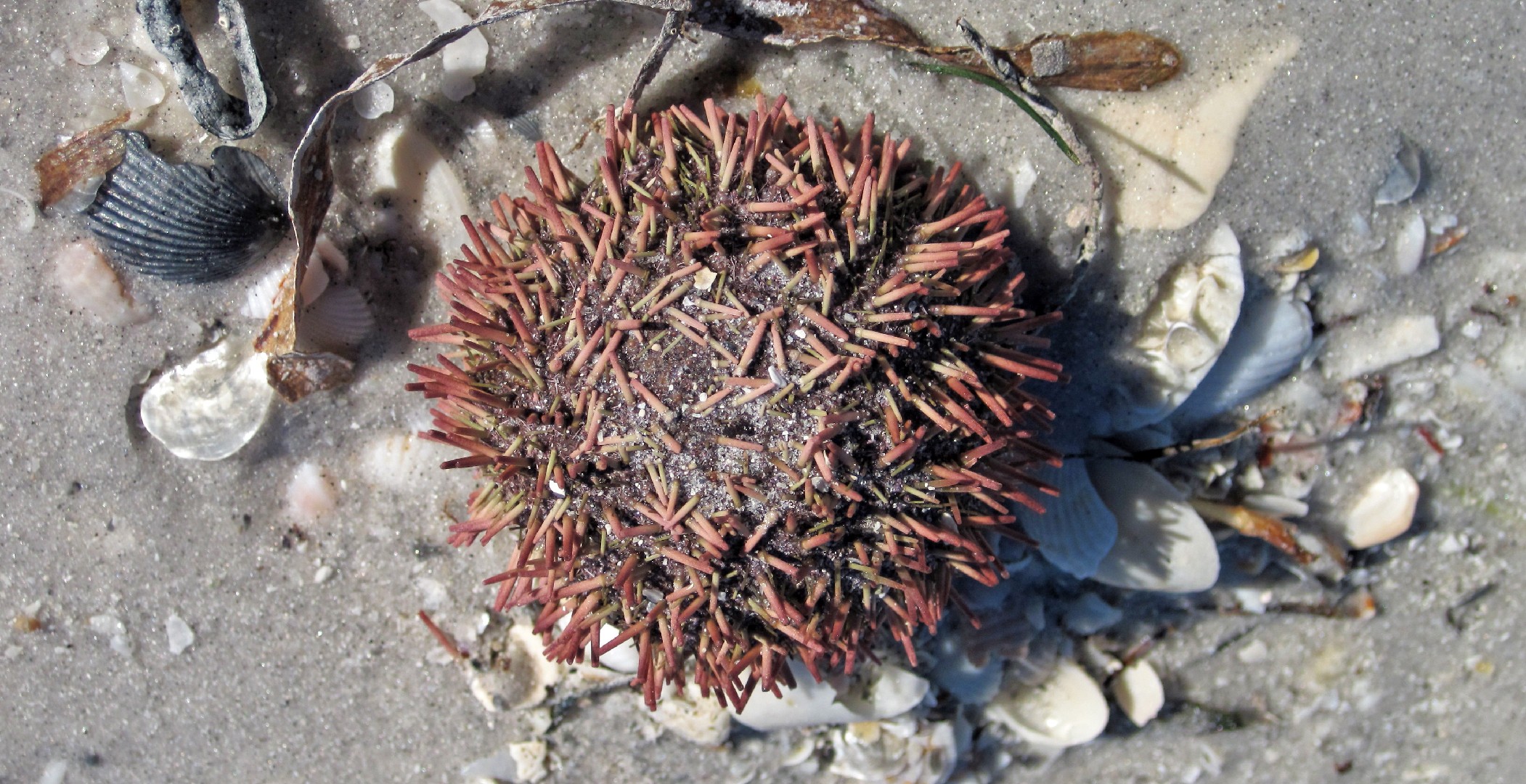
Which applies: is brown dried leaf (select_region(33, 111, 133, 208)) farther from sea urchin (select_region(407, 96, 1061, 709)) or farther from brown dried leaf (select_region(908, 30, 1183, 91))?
brown dried leaf (select_region(908, 30, 1183, 91))

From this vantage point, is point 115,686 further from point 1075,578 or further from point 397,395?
point 1075,578

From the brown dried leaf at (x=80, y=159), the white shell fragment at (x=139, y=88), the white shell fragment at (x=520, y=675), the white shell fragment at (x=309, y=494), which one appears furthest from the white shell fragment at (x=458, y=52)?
the white shell fragment at (x=520, y=675)

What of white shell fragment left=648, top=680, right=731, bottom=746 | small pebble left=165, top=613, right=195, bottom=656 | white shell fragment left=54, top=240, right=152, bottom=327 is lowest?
white shell fragment left=648, top=680, right=731, bottom=746

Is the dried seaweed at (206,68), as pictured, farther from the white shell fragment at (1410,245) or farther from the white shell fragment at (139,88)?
the white shell fragment at (1410,245)

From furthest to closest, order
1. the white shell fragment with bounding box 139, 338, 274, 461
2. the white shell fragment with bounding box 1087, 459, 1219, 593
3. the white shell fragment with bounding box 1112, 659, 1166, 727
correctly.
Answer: the white shell fragment with bounding box 1112, 659, 1166, 727
the white shell fragment with bounding box 1087, 459, 1219, 593
the white shell fragment with bounding box 139, 338, 274, 461

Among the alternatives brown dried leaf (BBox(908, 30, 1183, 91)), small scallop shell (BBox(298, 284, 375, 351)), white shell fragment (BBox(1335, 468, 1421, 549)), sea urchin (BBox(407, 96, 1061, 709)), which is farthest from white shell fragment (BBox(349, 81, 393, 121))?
white shell fragment (BBox(1335, 468, 1421, 549))

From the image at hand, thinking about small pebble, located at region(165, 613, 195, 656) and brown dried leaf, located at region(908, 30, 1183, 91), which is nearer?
brown dried leaf, located at region(908, 30, 1183, 91)

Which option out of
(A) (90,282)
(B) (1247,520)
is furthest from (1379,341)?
(A) (90,282)
